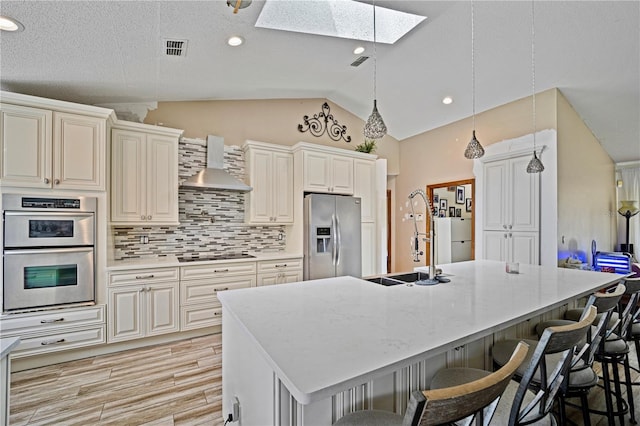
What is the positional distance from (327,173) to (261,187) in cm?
98

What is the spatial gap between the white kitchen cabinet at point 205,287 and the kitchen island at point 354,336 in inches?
67.3

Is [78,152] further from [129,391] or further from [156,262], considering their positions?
[129,391]

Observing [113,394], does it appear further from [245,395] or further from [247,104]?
[247,104]

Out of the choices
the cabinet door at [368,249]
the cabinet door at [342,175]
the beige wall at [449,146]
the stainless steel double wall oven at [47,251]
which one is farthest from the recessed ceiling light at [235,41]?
the beige wall at [449,146]

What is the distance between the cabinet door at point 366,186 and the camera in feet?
15.6

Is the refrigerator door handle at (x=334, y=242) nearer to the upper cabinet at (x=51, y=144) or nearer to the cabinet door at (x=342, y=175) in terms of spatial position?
the cabinet door at (x=342, y=175)

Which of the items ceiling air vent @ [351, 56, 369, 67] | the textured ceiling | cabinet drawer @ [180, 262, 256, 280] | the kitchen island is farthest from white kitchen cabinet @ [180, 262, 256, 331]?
ceiling air vent @ [351, 56, 369, 67]

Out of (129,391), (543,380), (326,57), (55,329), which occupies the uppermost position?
(326,57)

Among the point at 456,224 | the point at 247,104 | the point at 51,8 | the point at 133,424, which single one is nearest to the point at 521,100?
the point at 456,224

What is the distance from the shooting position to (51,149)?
268 centimetres

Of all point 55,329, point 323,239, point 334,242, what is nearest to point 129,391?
point 55,329

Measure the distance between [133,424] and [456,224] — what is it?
A: 5086mm

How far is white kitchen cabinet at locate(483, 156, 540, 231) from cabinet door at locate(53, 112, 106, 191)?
15.9 feet

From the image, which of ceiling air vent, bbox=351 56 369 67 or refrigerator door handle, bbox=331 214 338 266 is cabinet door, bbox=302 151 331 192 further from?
ceiling air vent, bbox=351 56 369 67
